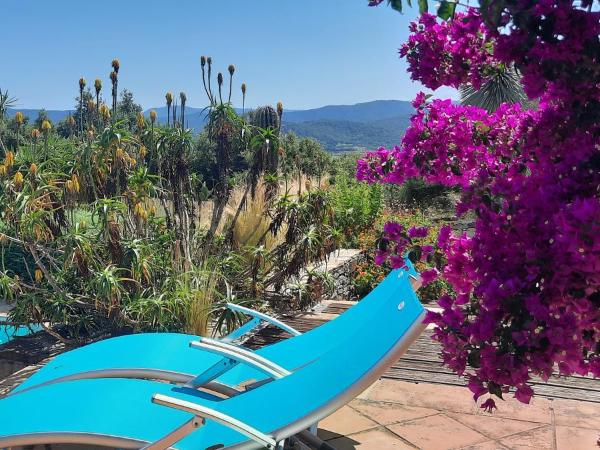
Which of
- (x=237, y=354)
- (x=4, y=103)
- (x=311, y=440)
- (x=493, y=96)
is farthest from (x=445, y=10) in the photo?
(x=493, y=96)

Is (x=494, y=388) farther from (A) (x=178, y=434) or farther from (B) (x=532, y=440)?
(B) (x=532, y=440)

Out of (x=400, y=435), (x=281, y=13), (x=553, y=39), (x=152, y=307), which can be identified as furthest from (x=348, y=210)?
(x=281, y=13)

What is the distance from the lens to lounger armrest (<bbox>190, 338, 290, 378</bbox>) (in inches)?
85.3

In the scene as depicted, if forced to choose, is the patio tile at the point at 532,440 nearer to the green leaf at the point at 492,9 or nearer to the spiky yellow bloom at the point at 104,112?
the green leaf at the point at 492,9

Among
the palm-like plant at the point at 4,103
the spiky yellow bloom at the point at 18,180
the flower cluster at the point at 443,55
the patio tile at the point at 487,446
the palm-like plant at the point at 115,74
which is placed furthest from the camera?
the palm-like plant at the point at 4,103

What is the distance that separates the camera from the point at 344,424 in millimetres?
2930

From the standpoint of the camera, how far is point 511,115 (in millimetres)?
2385

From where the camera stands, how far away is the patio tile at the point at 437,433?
2697mm

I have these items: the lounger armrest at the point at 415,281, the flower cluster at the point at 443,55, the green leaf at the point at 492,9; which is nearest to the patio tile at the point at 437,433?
the lounger armrest at the point at 415,281

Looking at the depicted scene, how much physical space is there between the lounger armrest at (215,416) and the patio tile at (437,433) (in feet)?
3.47

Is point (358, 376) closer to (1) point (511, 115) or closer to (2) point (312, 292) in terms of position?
(1) point (511, 115)

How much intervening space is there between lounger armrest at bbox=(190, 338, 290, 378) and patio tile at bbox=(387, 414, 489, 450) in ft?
2.65

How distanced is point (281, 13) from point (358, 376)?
1714 cm

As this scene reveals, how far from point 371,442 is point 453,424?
1.43 ft
